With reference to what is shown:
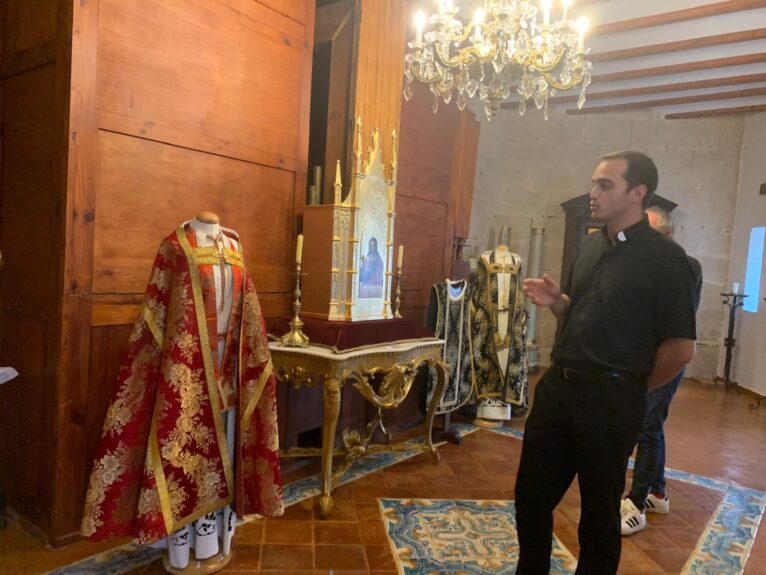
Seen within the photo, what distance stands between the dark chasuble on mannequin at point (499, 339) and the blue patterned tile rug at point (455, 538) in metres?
1.54

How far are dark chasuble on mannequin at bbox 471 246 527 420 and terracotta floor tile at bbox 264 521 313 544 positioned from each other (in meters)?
2.26

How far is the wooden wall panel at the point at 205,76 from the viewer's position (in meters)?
2.33

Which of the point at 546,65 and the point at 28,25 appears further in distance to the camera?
the point at 546,65

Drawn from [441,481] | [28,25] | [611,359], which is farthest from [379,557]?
[28,25]

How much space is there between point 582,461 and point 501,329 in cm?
273

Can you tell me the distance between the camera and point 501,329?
457cm

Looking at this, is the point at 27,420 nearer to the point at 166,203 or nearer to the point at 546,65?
the point at 166,203

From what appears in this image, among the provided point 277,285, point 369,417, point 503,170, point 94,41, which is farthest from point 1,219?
point 503,170

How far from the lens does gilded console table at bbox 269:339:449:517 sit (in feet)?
9.04

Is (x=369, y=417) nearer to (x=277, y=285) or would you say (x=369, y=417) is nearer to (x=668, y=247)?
(x=277, y=285)

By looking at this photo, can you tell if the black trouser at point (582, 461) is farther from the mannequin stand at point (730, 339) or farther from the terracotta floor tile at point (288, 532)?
the mannequin stand at point (730, 339)

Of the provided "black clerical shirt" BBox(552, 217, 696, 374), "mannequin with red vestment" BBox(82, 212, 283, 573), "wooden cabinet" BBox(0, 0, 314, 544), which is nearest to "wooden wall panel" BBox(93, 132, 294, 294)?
"wooden cabinet" BBox(0, 0, 314, 544)

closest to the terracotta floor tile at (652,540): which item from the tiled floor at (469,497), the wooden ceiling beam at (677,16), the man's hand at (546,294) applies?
the tiled floor at (469,497)

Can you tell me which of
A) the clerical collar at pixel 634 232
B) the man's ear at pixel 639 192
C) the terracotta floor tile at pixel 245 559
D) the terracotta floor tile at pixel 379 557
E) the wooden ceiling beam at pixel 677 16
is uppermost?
the wooden ceiling beam at pixel 677 16
